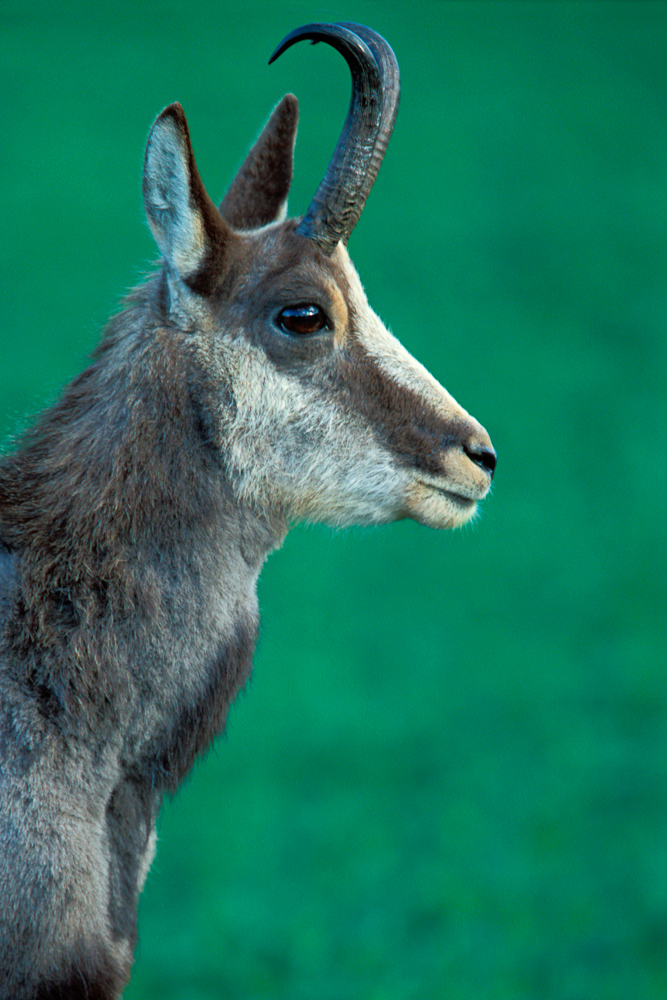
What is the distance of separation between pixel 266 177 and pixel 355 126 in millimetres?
421

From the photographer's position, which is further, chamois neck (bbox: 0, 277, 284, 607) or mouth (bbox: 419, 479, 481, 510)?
mouth (bbox: 419, 479, 481, 510)

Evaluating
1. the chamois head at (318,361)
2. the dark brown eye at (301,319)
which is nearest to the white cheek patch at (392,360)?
the chamois head at (318,361)

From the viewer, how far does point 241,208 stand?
225 cm

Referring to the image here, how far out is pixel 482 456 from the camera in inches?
80.6

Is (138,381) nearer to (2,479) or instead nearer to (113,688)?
(2,479)

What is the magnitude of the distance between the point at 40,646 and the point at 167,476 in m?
0.40

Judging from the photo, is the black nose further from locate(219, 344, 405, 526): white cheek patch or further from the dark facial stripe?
locate(219, 344, 405, 526): white cheek patch

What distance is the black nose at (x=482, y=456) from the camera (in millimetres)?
2020

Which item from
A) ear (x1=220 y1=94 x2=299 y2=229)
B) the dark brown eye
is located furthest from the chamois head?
ear (x1=220 y1=94 x2=299 y2=229)

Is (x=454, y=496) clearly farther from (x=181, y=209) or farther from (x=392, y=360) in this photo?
(x=181, y=209)

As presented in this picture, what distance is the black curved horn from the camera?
6.17 ft

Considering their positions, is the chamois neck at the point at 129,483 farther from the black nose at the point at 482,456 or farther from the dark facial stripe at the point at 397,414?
the black nose at the point at 482,456

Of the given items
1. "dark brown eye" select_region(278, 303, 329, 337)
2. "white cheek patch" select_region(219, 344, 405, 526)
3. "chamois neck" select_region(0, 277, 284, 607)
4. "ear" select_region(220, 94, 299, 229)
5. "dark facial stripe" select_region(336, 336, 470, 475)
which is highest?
"ear" select_region(220, 94, 299, 229)

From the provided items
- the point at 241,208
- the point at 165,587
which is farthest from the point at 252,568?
the point at 241,208
